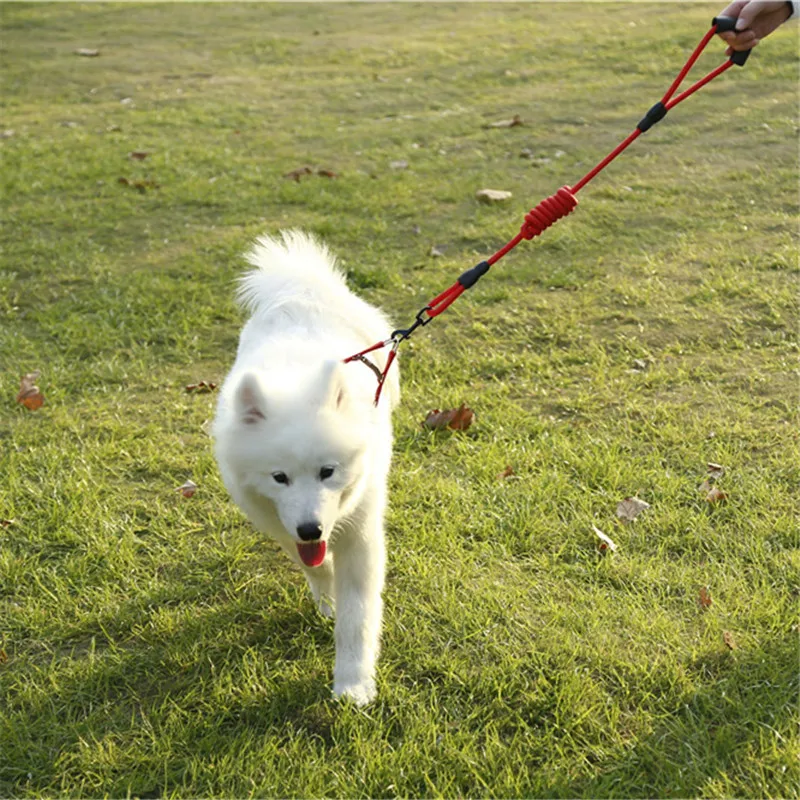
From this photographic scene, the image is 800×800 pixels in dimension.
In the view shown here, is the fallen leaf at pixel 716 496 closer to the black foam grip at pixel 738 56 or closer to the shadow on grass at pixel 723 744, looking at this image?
the shadow on grass at pixel 723 744

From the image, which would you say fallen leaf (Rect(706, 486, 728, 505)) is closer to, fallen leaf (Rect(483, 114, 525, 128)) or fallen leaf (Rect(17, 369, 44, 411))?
fallen leaf (Rect(17, 369, 44, 411))

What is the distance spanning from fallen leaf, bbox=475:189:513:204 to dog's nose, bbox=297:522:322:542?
513 centimetres

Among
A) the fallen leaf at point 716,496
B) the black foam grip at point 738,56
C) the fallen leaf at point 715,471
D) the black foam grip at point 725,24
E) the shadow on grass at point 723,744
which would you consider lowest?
the fallen leaf at point 715,471

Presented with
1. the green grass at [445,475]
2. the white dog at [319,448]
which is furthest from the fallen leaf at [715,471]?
the white dog at [319,448]

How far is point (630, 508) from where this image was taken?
11.9 feet

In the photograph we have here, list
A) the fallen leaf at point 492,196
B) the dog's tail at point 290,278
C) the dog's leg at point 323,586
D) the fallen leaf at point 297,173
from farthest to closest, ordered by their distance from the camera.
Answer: the fallen leaf at point 297,173 < the fallen leaf at point 492,196 < the dog's tail at point 290,278 < the dog's leg at point 323,586

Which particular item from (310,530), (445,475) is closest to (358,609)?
(310,530)

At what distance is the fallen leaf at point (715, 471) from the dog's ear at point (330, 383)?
1926mm

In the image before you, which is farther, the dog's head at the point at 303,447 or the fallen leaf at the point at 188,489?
the fallen leaf at the point at 188,489

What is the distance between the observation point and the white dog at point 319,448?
2533 millimetres

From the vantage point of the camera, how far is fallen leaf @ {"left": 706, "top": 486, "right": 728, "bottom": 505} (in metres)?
3.61

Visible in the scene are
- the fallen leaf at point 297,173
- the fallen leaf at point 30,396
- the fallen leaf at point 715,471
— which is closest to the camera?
the fallen leaf at point 715,471

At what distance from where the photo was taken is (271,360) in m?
2.97

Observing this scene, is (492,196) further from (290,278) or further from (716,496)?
(716,496)
